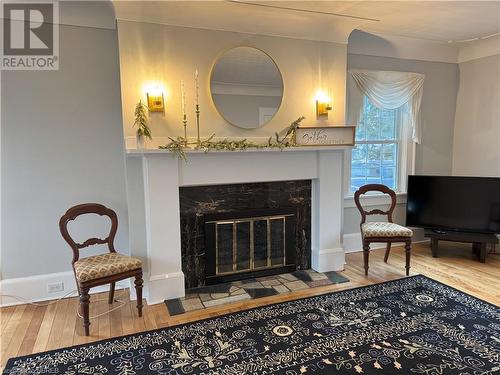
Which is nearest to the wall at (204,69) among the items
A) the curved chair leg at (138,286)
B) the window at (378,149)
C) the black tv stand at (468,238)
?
the window at (378,149)

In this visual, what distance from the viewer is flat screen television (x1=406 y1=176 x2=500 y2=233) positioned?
4141 millimetres

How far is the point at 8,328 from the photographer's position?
107 inches

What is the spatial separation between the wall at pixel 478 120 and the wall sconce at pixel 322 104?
2.35 metres

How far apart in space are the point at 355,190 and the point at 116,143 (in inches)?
116

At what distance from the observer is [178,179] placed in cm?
315

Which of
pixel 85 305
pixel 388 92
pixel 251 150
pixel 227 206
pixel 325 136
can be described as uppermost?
pixel 388 92

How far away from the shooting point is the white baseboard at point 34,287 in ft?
10.3

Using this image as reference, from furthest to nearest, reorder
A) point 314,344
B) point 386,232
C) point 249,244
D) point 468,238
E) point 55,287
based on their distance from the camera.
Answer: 1. point 468,238
2. point 386,232
3. point 249,244
4. point 55,287
5. point 314,344

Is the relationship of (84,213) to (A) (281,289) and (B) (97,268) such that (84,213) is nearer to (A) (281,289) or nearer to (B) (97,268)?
(B) (97,268)

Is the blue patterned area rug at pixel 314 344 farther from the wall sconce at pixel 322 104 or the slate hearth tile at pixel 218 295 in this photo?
the wall sconce at pixel 322 104

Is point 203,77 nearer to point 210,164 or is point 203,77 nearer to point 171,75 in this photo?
point 171,75

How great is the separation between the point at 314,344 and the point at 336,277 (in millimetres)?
1298

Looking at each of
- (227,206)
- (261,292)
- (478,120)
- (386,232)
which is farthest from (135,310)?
(478,120)

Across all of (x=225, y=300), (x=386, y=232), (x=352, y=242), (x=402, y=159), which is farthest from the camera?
(x=402, y=159)
